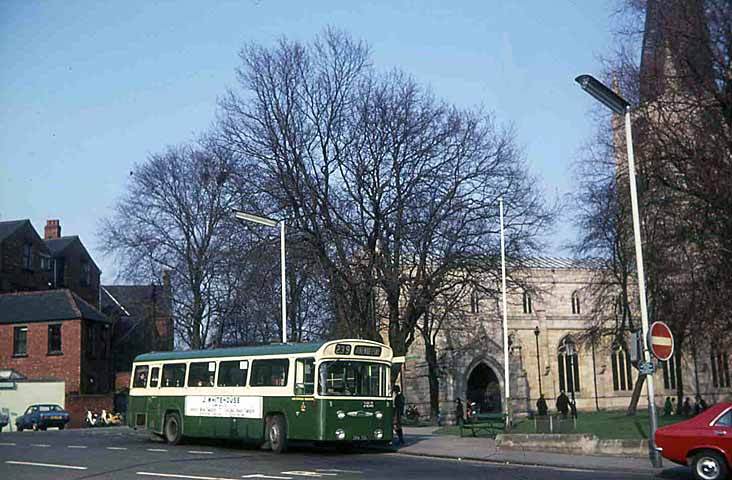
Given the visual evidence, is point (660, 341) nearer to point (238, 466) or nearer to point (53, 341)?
point (238, 466)

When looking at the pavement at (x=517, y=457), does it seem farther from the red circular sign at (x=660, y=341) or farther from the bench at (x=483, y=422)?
the red circular sign at (x=660, y=341)

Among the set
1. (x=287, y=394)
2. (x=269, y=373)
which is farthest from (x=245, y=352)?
(x=287, y=394)

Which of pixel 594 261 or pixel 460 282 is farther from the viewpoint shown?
pixel 594 261

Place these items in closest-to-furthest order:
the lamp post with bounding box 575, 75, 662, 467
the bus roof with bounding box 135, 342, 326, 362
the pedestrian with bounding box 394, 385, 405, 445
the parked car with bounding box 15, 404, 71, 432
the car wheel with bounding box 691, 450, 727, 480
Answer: the car wheel with bounding box 691, 450, 727, 480 → the lamp post with bounding box 575, 75, 662, 467 → the bus roof with bounding box 135, 342, 326, 362 → the pedestrian with bounding box 394, 385, 405, 445 → the parked car with bounding box 15, 404, 71, 432

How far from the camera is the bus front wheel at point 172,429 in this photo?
91.5 feet

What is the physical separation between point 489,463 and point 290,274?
56.8ft

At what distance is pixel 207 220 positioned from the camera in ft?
186

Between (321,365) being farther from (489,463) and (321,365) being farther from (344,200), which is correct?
(344,200)

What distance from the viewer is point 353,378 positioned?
24.1 metres

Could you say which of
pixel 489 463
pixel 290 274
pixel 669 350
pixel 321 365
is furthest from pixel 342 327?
pixel 669 350

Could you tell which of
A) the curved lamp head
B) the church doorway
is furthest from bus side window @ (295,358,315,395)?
the church doorway

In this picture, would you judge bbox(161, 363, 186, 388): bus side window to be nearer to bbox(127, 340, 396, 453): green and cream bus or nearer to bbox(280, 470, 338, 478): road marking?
bbox(127, 340, 396, 453): green and cream bus

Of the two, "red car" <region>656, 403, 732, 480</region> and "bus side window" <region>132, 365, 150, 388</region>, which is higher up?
"bus side window" <region>132, 365, 150, 388</region>

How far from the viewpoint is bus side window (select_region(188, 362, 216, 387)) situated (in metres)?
26.8
